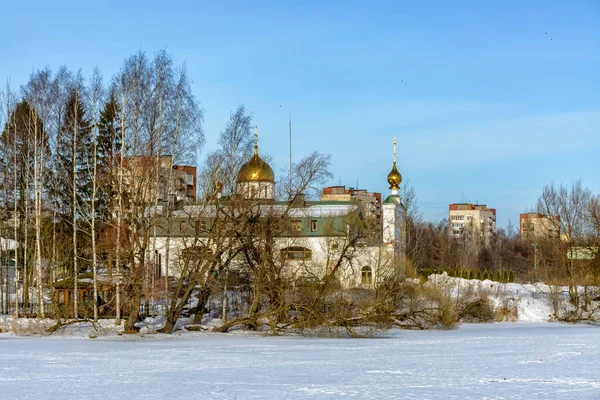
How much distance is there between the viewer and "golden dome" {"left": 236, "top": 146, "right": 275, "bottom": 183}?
35.9 meters

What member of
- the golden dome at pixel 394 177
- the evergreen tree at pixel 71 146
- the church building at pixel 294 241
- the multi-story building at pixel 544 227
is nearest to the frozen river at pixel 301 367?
the church building at pixel 294 241

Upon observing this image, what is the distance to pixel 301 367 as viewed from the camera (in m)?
22.2

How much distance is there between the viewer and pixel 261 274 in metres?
33.9

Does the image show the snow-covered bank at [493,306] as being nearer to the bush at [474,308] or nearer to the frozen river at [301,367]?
the bush at [474,308]

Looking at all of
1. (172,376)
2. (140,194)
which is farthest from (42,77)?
(172,376)

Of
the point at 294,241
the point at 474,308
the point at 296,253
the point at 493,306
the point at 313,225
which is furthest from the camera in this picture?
the point at 313,225

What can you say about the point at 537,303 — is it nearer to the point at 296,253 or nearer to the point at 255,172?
the point at 296,253

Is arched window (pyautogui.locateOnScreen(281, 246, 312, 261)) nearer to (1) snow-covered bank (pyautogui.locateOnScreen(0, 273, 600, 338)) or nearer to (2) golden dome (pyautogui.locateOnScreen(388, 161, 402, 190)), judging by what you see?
(1) snow-covered bank (pyautogui.locateOnScreen(0, 273, 600, 338))

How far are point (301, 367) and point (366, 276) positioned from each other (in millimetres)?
16273

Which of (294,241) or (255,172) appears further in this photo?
(255,172)

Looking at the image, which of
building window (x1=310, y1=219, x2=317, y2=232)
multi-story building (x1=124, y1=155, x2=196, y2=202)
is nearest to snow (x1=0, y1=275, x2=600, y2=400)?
multi-story building (x1=124, y1=155, x2=196, y2=202)

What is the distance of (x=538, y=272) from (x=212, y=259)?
29496mm

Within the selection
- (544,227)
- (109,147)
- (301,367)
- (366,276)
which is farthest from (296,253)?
(544,227)

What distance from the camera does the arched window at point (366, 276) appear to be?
37156 millimetres
